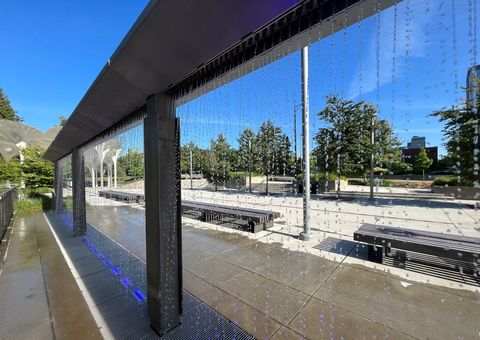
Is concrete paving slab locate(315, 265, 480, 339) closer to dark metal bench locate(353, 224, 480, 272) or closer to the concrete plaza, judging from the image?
the concrete plaza

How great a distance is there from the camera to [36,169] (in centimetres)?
1736

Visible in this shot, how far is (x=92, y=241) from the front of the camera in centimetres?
708

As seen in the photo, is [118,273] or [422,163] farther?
[422,163]

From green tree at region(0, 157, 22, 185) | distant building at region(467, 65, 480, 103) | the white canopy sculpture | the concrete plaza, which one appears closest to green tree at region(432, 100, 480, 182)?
distant building at region(467, 65, 480, 103)

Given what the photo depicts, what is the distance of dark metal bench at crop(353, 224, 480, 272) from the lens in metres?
3.96

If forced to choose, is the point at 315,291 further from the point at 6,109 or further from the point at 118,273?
the point at 6,109

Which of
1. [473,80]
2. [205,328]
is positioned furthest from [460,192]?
[205,328]

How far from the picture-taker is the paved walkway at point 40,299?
3.05 metres

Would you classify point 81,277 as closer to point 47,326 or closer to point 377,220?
point 47,326

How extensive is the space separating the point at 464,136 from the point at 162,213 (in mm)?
12444

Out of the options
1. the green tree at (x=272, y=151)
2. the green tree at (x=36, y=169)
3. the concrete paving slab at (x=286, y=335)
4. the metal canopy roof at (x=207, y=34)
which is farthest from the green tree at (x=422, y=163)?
the green tree at (x=36, y=169)

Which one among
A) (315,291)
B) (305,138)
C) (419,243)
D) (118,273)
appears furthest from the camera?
(305,138)

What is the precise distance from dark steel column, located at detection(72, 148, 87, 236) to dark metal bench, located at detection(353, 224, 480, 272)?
8.34 m

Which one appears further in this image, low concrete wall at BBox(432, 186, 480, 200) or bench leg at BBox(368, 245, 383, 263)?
low concrete wall at BBox(432, 186, 480, 200)
